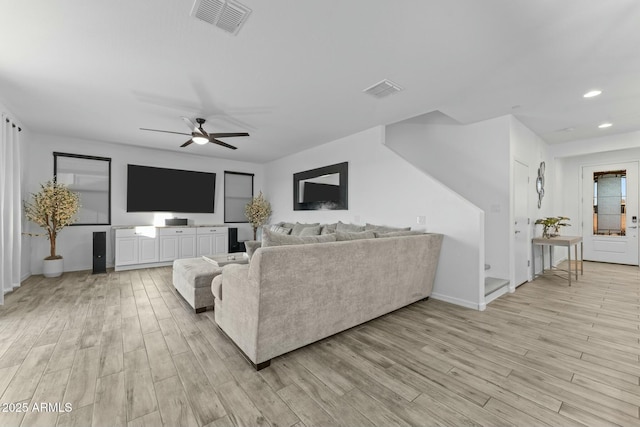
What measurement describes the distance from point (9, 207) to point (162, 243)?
2334 mm

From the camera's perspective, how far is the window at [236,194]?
287 inches

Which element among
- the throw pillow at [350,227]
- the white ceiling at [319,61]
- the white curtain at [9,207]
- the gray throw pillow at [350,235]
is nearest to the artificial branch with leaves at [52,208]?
the white curtain at [9,207]

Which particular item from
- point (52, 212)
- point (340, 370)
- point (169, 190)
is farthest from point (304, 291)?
point (169, 190)

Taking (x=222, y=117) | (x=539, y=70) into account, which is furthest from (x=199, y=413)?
(x=539, y=70)

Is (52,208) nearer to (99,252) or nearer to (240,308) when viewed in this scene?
(99,252)

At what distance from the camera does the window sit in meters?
7.28

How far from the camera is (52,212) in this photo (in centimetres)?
469

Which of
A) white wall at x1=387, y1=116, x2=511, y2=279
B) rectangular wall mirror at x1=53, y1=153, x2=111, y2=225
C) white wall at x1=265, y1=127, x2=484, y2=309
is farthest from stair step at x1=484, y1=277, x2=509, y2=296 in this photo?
rectangular wall mirror at x1=53, y1=153, x2=111, y2=225

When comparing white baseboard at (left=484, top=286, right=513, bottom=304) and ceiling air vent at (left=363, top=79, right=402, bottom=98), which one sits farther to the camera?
white baseboard at (left=484, top=286, right=513, bottom=304)

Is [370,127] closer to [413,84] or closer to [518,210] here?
[413,84]

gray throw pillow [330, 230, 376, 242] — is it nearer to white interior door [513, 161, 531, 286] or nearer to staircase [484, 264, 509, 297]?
staircase [484, 264, 509, 297]

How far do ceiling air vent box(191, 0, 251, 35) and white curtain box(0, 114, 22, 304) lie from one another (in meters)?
3.69

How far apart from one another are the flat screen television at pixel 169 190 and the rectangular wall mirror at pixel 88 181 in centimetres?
41

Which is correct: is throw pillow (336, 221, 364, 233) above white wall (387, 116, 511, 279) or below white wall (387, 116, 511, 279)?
below
